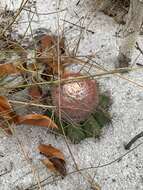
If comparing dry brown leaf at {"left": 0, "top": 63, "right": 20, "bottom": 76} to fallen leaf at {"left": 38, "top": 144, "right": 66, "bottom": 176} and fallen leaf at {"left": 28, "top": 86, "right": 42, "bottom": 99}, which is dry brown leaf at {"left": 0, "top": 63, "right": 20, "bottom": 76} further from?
fallen leaf at {"left": 38, "top": 144, "right": 66, "bottom": 176}

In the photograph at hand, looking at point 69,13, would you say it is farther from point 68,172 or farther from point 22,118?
point 68,172

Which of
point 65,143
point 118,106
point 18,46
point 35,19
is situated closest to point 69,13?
point 35,19

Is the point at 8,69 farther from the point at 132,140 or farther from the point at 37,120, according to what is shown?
the point at 132,140

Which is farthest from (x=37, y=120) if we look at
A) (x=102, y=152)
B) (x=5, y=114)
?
(x=102, y=152)

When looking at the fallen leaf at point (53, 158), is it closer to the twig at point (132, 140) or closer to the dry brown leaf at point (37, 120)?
the dry brown leaf at point (37, 120)

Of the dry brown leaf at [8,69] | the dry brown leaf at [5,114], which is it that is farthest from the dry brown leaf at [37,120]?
the dry brown leaf at [8,69]

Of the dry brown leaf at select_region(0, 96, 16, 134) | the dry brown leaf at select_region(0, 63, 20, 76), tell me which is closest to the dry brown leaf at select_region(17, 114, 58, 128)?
the dry brown leaf at select_region(0, 96, 16, 134)

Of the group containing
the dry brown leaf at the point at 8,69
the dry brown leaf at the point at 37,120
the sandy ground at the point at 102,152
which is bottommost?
the sandy ground at the point at 102,152
